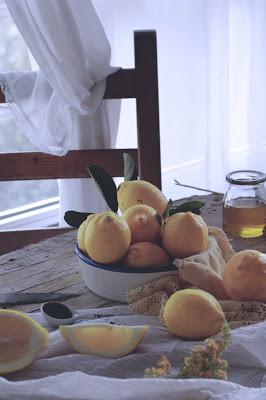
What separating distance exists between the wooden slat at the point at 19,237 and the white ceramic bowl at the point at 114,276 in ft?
1.66

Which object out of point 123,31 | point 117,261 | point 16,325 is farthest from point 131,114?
point 16,325

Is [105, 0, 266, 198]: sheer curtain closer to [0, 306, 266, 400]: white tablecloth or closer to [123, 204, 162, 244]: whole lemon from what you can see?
[123, 204, 162, 244]: whole lemon

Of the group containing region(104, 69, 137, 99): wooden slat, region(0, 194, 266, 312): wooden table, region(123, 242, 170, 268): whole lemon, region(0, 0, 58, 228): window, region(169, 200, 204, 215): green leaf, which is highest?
region(104, 69, 137, 99): wooden slat

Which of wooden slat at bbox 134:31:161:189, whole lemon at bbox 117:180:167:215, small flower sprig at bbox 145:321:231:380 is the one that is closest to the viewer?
small flower sprig at bbox 145:321:231:380

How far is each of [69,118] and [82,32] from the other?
0.64 feet

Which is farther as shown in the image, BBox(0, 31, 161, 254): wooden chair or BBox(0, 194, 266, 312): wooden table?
BBox(0, 31, 161, 254): wooden chair

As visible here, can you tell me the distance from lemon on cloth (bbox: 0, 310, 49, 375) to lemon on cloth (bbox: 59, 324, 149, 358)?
0.03 m

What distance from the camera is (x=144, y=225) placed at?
888 millimetres

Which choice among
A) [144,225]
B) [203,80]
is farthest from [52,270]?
[203,80]

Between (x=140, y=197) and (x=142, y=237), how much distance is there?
9 centimetres

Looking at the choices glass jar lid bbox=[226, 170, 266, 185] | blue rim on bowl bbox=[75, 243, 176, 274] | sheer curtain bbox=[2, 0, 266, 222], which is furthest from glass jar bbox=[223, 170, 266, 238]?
sheer curtain bbox=[2, 0, 266, 222]

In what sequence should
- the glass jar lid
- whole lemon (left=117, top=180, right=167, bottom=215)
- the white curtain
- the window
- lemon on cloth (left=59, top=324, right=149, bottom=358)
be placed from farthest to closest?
the window
the white curtain
the glass jar lid
whole lemon (left=117, top=180, right=167, bottom=215)
lemon on cloth (left=59, top=324, right=149, bottom=358)

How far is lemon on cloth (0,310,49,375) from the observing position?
709 mm

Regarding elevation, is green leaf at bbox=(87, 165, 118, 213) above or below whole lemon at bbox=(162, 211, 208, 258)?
above
